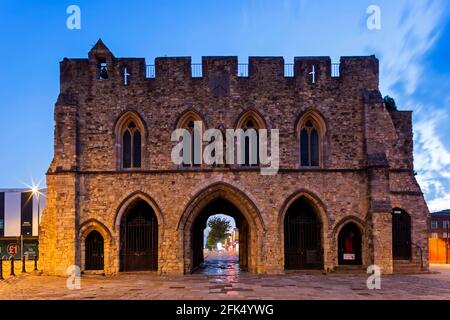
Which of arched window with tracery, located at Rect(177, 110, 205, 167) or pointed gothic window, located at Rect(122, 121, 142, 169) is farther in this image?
pointed gothic window, located at Rect(122, 121, 142, 169)

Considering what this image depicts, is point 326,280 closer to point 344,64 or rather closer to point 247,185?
point 247,185

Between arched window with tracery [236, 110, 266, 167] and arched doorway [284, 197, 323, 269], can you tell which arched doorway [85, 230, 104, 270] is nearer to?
arched window with tracery [236, 110, 266, 167]

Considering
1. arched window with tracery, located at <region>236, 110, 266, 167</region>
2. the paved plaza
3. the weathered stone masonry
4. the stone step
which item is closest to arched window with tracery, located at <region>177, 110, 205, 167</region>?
the weathered stone masonry

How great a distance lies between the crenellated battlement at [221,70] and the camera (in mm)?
20844

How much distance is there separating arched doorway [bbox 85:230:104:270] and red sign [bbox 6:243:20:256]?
68.0 ft

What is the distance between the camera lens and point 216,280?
18.0 m

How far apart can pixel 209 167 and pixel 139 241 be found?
4012 mm

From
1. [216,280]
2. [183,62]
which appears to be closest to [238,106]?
[183,62]

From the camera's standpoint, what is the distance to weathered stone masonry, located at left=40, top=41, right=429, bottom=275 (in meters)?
20.1

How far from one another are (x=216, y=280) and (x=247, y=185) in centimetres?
408

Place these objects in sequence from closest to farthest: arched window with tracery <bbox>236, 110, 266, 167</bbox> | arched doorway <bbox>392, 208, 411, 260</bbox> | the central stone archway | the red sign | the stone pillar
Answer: the stone pillar → the central stone archway → arched window with tracery <bbox>236, 110, 266, 167</bbox> → arched doorway <bbox>392, 208, 411, 260</bbox> → the red sign

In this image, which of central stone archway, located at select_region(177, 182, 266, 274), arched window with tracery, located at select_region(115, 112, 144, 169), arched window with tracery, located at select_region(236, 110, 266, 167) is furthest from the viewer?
arched window with tracery, located at select_region(115, 112, 144, 169)

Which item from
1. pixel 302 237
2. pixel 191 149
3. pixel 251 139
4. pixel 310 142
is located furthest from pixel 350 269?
pixel 191 149

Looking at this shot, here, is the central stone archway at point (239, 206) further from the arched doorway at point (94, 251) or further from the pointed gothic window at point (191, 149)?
the arched doorway at point (94, 251)
